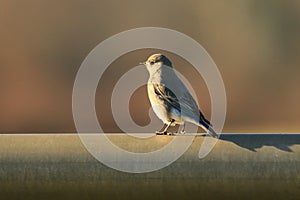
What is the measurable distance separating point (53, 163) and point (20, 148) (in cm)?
8

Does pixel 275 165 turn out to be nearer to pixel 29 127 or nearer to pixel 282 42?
pixel 29 127

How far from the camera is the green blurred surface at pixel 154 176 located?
7.11ft

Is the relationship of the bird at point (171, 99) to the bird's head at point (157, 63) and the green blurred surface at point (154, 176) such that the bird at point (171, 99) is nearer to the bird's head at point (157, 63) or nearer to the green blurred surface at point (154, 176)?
the bird's head at point (157, 63)

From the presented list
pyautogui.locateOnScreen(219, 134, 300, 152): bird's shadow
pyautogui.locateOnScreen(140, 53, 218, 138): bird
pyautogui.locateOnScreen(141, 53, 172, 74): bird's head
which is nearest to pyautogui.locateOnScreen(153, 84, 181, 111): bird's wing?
pyautogui.locateOnScreen(140, 53, 218, 138): bird

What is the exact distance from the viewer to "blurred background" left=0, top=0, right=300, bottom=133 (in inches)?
535

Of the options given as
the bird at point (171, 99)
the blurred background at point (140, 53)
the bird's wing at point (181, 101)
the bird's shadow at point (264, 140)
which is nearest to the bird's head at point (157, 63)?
the bird at point (171, 99)

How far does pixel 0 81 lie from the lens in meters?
15.9

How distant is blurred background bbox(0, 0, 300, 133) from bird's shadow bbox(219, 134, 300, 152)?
934 centimetres

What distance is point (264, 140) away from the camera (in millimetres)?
2279

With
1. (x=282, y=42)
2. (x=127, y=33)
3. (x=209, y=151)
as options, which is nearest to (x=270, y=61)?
(x=282, y=42)

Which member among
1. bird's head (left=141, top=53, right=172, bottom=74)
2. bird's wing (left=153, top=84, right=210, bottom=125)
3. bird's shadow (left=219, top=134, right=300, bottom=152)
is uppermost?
bird's head (left=141, top=53, right=172, bottom=74)

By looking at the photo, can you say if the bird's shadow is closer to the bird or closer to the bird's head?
the bird

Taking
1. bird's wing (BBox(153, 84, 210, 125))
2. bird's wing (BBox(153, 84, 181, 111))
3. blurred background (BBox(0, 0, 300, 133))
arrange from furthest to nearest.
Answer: blurred background (BBox(0, 0, 300, 133)), bird's wing (BBox(153, 84, 181, 111)), bird's wing (BBox(153, 84, 210, 125))

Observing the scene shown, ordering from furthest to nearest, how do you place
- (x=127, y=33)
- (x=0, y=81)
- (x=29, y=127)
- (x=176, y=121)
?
(x=127, y=33) → (x=0, y=81) → (x=29, y=127) → (x=176, y=121)
